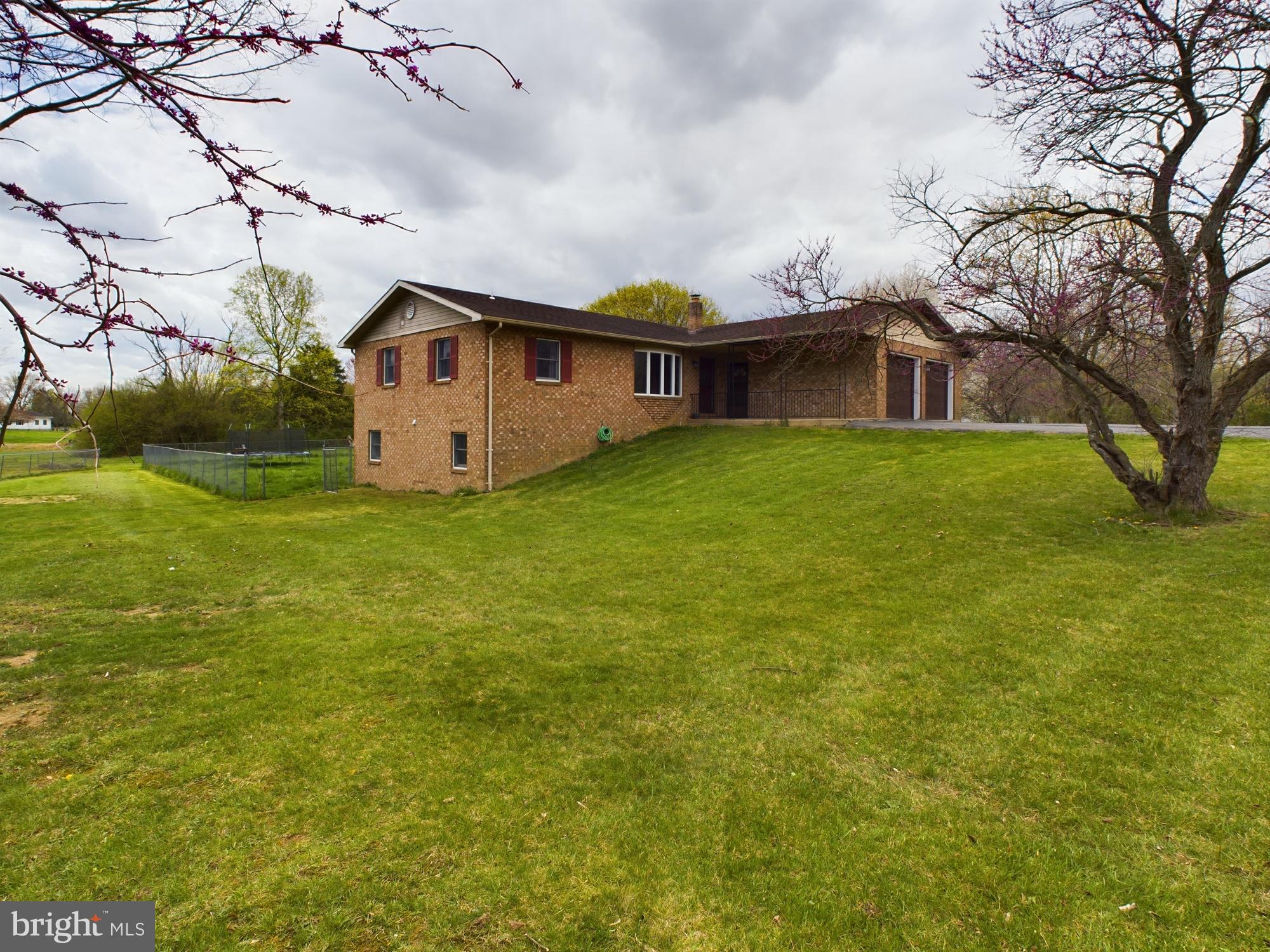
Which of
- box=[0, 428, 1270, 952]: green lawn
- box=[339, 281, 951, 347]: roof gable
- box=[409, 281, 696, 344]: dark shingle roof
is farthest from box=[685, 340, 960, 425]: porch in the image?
box=[0, 428, 1270, 952]: green lawn

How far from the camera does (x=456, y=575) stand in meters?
8.43

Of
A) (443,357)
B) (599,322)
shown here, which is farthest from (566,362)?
(443,357)

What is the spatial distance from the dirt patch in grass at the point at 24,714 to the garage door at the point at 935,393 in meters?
23.9

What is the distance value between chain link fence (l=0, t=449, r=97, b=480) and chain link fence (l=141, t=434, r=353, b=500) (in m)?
3.25

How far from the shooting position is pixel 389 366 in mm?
20578

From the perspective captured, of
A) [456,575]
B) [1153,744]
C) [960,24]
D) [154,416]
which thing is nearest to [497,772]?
[1153,744]

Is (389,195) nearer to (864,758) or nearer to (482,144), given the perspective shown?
(482,144)

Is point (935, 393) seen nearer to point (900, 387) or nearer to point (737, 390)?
point (900, 387)

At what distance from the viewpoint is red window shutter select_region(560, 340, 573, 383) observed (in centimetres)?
1839

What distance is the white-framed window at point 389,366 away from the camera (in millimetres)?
20281

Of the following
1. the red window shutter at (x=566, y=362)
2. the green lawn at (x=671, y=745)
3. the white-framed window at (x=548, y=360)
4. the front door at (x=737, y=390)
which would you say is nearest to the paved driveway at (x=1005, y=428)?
the front door at (x=737, y=390)

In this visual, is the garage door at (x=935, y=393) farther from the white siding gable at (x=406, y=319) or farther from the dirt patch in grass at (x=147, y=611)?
the dirt patch in grass at (x=147, y=611)

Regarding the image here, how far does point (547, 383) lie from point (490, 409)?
2.04 meters

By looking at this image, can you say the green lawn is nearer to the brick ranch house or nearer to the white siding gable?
the brick ranch house
